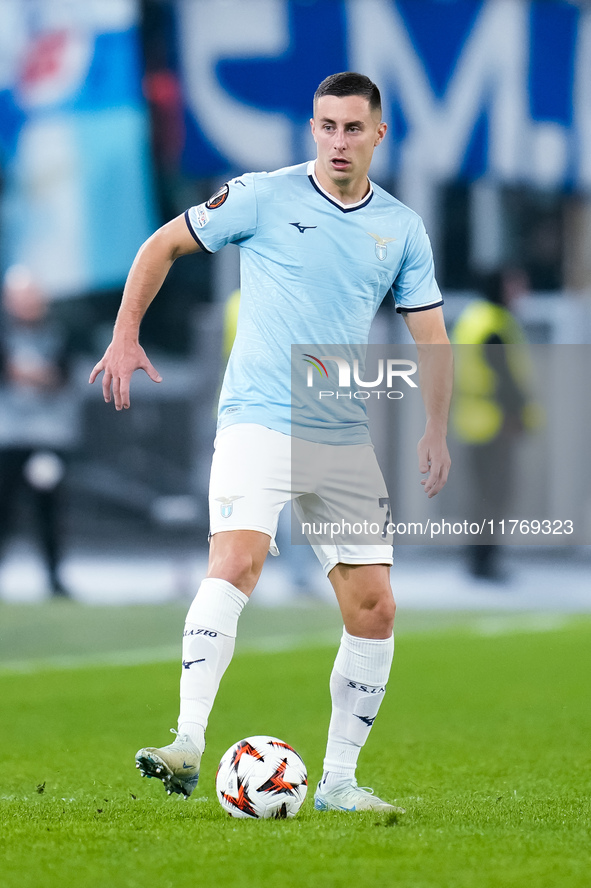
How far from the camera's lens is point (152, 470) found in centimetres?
1109

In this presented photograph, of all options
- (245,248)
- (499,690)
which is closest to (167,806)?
(245,248)

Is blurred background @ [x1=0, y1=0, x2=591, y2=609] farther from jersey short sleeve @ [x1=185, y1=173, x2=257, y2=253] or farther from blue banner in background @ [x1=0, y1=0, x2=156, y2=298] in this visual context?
jersey short sleeve @ [x1=185, y1=173, x2=257, y2=253]

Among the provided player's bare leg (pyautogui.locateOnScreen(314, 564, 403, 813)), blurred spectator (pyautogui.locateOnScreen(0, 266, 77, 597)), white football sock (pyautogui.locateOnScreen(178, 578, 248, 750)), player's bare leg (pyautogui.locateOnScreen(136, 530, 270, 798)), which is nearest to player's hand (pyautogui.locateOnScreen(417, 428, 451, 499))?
player's bare leg (pyautogui.locateOnScreen(314, 564, 403, 813))

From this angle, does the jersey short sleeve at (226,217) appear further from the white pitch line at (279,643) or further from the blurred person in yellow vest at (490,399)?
the blurred person in yellow vest at (490,399)

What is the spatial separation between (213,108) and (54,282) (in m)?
1.94

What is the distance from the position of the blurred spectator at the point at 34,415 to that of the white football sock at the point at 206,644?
251 inches

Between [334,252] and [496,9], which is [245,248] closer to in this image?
[334,252]

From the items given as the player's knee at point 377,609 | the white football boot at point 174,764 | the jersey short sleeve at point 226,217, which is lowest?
the white football boot at point 174,764

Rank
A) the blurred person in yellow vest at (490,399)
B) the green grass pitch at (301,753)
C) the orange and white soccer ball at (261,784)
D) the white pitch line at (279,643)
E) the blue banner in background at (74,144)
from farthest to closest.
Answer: the blue banner in background at (74,144)
the blurred person in yellow vest at (490,399)
the white pitch line at (279,643)
the orange and white soccer ball at (261,784)
the green grass pitch at (301,753)

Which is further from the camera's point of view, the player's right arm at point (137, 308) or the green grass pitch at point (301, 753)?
the player's right arm at point (137, 308)

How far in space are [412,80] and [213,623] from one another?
8.86 meters

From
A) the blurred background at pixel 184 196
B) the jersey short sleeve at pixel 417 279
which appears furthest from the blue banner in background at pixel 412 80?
the jersey short sleeve at pixel 417 279

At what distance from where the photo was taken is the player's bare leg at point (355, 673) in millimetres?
3938

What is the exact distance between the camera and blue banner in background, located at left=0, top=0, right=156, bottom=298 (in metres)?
11.1
